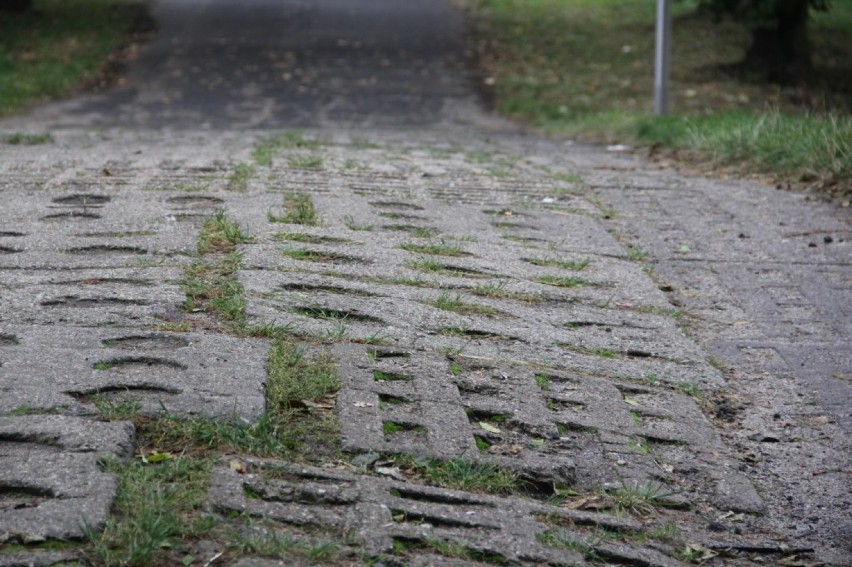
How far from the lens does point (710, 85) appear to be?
1243cm

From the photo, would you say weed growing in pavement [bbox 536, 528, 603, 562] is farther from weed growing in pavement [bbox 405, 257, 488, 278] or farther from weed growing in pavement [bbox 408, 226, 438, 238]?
weed growing in pavement [bbox 408, 226, 438, 238]

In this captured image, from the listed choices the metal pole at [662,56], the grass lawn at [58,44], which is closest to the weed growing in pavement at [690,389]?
the metal pole at [662,56]

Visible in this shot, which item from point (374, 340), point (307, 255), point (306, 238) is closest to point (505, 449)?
point (374, 340)

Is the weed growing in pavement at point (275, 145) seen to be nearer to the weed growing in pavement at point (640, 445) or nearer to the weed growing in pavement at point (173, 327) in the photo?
the weed growing in pavement at point (173, 327)

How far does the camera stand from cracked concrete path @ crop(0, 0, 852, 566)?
2643 millimetres

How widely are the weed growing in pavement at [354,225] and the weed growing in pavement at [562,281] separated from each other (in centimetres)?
87

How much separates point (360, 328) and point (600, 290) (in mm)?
1191

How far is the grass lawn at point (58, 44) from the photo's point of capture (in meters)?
11.7

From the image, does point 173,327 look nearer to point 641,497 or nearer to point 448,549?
point 448,549

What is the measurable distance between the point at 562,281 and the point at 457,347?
0.98m

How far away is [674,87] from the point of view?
12.3 metres

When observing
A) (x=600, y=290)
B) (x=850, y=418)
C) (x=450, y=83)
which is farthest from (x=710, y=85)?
(x=850, y=418)

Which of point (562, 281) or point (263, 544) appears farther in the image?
point (562, 281)

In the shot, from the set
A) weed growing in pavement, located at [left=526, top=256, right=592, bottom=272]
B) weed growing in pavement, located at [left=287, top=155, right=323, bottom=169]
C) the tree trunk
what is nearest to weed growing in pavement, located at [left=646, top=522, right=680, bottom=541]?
weed growing in pavement, located at [left=526, top=256, right=592, bottom=272]
